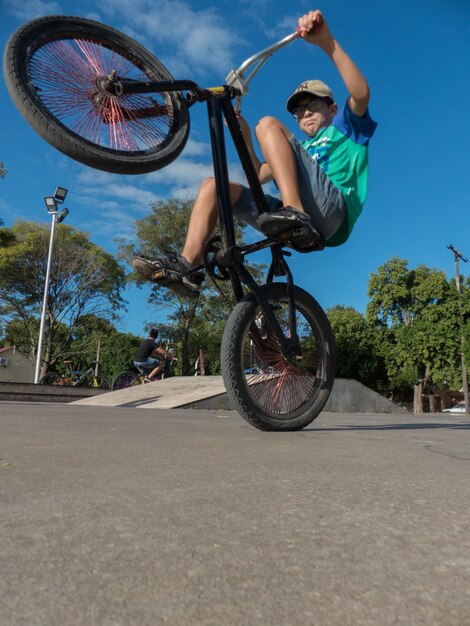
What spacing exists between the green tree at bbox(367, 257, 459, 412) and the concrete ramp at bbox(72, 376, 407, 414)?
2278cm

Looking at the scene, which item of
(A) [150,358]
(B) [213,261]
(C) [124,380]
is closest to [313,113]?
(B) [213,261]

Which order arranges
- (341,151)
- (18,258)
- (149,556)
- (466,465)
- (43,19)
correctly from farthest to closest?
(18,258) → (341,151) → (43,19) → (466,465) → (149,556)

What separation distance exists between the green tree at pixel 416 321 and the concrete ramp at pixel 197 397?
2278cm

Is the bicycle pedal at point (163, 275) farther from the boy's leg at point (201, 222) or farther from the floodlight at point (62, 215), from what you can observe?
the floodlight at point (62, 215)

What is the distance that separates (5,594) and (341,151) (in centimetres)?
304

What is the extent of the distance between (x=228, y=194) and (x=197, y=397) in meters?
5.39

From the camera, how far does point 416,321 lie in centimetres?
3578

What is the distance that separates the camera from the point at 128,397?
8.94m

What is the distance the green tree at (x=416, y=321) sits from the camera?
33625 millimetres

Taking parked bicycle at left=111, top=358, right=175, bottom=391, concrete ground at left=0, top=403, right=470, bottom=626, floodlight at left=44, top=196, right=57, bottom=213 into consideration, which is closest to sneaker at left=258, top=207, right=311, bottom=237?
concrete ground at left=0, top=403, right=470, bottom=626

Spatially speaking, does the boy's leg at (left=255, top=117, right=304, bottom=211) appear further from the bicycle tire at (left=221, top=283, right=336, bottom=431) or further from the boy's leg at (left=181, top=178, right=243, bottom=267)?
the bicycle tire at (left=221, top=283, right=336, bottom=431)

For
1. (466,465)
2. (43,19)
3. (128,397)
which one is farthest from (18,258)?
(466,465)

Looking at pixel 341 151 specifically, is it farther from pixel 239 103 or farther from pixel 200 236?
pixel 200 236

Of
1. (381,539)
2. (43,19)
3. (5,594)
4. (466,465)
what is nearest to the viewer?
(5,594)
